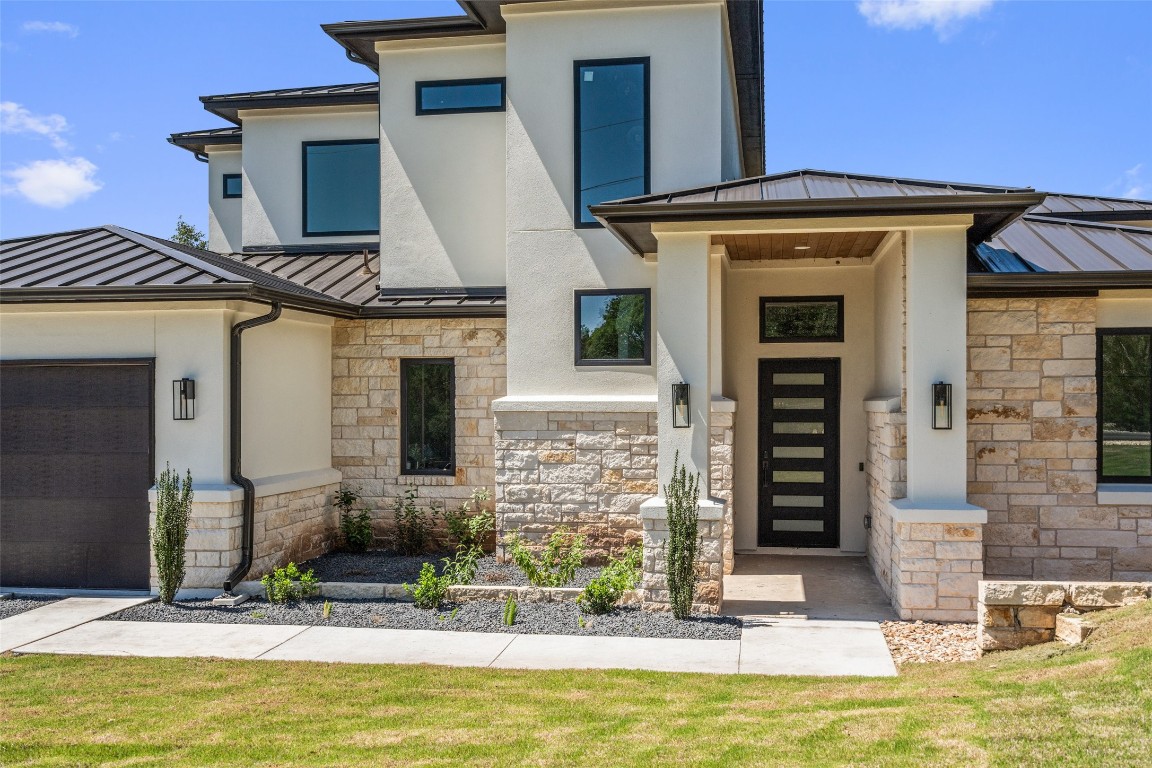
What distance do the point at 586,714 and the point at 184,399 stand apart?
243 inches

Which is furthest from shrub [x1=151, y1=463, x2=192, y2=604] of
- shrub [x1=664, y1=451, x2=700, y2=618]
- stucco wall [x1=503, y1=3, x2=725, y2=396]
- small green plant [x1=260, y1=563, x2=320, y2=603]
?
shrub [x1=664, y1=451, x2=700, y2=618]

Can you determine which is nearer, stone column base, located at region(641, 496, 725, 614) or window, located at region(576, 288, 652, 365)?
stone column base, located at region(641, 496, 725, 614)

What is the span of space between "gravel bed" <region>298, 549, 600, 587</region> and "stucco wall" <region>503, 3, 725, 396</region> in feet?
7.08

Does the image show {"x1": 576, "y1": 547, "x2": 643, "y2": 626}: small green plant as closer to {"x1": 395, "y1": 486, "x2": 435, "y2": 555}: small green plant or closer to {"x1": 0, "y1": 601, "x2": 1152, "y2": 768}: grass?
{"x1": 0, "y1": 601, "x2": 1152, "y2": 768}: grass

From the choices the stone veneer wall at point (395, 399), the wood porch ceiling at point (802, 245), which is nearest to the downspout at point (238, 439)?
the stone veneer wall at point (395, 399)

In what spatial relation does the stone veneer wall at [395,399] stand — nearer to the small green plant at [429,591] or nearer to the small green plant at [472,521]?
the small green plant at [472,521]

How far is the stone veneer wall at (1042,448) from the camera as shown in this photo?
31.1ft

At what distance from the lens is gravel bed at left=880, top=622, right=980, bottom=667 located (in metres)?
7.41

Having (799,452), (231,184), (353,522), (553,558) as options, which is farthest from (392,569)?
(231,184)

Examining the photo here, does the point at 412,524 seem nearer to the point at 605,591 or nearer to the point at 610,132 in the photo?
the point at 605,591

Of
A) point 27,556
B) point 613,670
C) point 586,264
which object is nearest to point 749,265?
point 586,264

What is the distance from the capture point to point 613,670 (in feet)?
23.4

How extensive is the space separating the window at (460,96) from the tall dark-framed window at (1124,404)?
7914 mm

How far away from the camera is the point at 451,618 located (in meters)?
8.88
